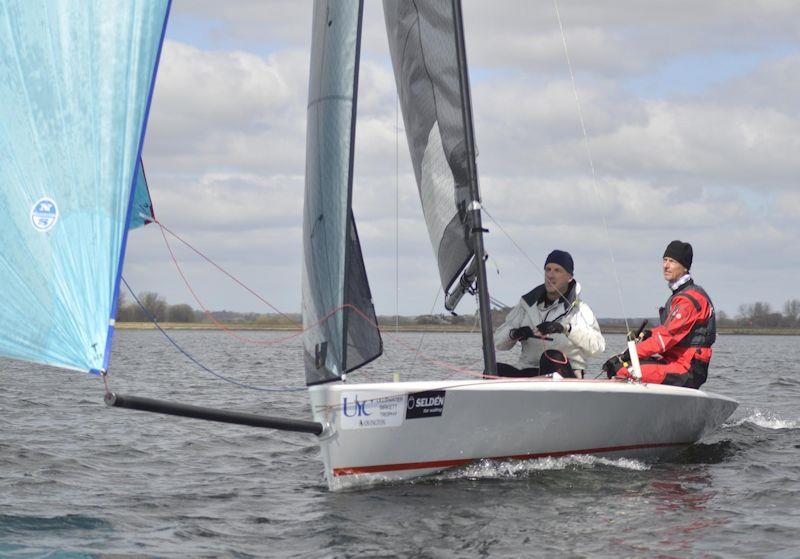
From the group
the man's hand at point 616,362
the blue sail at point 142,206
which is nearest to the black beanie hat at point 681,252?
the man's hand at point 616,362

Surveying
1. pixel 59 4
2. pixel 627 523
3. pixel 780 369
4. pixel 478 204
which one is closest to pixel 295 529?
pixel 627 523

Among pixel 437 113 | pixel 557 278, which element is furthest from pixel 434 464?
pixel 437 113

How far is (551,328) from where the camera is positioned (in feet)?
28.1

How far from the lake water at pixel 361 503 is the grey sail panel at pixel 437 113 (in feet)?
6.20

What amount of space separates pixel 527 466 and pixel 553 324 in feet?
3.94

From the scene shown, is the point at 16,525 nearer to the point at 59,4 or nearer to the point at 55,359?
the point at 55,359

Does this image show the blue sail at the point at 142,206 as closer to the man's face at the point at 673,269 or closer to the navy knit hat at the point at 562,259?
the navy knit hat at the point at 562,259

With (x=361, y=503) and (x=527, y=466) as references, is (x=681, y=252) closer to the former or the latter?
(x=527, y=466)

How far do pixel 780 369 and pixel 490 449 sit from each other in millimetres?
21362

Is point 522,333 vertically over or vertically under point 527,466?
over

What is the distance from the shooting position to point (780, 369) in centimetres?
2709

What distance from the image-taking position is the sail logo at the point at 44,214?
5.48 metres

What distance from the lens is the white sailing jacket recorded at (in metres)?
8.62

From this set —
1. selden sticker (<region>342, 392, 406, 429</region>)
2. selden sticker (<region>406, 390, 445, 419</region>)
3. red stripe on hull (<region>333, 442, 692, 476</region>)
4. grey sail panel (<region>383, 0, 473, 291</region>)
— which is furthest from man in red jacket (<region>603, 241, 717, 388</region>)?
selden sticker (<region>342, 392, 406, 429</region>)
